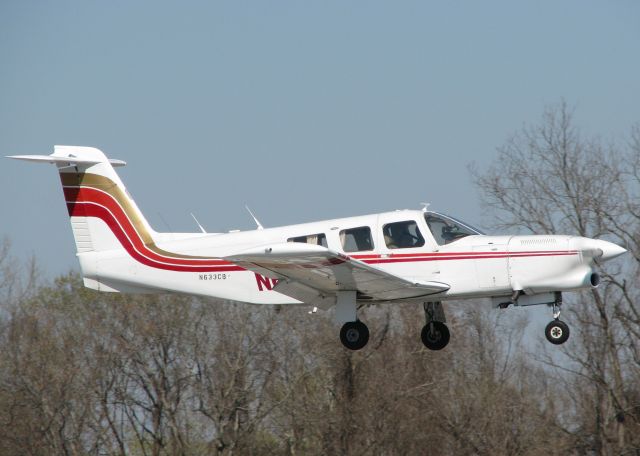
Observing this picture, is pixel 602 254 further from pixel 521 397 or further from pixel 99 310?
pixel 99 310

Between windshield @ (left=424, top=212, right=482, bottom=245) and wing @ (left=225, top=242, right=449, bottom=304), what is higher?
windshield @ (left=424, top=212, right=482, bottom=245)

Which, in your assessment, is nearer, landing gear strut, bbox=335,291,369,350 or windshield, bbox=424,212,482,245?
windshield, bbox=424,212,482,245

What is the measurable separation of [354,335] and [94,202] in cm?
526

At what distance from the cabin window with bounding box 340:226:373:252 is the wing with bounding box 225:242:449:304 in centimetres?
54

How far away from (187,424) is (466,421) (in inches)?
318

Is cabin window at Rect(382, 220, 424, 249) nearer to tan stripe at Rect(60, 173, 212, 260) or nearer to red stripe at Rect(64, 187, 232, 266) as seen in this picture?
red stripe at Rect(64, 187, 232, 266)

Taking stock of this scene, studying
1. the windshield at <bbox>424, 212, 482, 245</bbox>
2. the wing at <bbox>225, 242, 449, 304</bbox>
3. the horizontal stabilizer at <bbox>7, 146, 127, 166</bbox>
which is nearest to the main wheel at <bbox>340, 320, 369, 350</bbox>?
the wing at <bbox>225, 242, 449, 304</bbox>

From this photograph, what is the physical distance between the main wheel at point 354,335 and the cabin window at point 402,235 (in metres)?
1.32

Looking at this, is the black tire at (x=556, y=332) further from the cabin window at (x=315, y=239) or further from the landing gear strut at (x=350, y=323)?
the cabin window at (x=315, y=239)

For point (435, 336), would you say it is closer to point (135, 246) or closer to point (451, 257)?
point (451, 257)

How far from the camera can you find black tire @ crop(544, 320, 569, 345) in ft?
53.1

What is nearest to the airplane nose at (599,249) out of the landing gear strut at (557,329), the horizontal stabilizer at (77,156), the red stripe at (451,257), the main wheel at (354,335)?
the red stripe at (451,257)

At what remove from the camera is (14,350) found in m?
32.6

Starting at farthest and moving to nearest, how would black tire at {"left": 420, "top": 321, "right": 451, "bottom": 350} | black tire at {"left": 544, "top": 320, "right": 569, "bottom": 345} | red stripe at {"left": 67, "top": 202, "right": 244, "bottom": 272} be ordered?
1. red stripe at {"left": 67, "top": 202, "right": 244, "bottom": 272}
2. black tire at {"left": 420, "top": 321, "right": 451, "bottom": 350}
3. black tire at {"left": 544, "top": 320, "right": 569, "bottom": 345}
